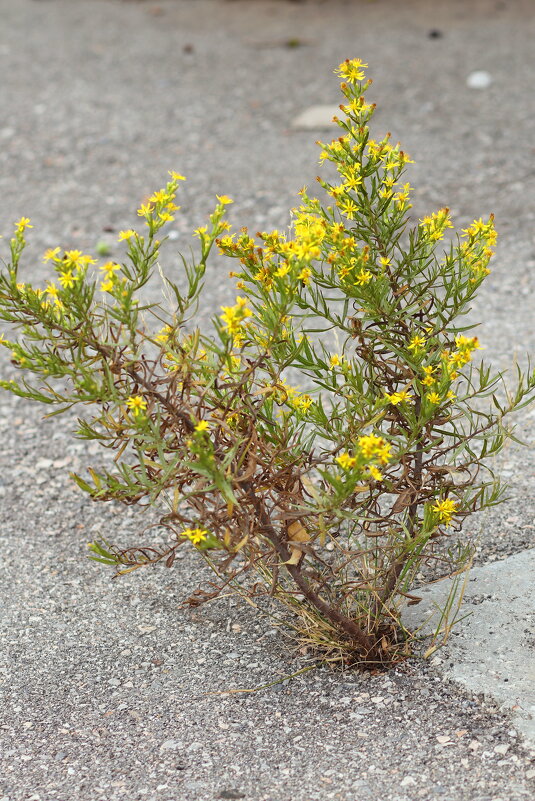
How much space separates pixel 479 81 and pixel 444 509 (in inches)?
195

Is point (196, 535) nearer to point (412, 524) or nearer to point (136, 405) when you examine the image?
point (136, 405)

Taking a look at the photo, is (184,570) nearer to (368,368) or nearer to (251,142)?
(368,368)

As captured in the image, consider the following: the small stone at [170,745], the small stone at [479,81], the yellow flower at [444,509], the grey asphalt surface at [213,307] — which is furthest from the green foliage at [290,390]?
the small stone at [479,81]

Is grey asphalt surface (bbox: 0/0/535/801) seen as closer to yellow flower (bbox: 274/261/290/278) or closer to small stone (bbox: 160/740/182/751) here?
small stone (bbox: 160/740/182/751)

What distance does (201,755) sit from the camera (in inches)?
90.2

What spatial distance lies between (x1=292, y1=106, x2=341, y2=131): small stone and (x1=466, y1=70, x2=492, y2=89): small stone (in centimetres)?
101

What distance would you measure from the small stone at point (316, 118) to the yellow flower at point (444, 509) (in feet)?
13.9

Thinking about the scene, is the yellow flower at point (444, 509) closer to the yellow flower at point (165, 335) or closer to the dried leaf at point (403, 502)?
the dried leaf at point (403, 502)

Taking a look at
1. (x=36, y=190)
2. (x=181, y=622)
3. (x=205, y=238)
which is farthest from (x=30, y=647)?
(x=36, y=190)

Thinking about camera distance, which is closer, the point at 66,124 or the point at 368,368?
the point at 368,368

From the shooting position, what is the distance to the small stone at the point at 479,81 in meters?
6.56

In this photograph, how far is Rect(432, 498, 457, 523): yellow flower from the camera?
92.4 inches

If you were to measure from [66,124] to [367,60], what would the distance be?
7.20 ft

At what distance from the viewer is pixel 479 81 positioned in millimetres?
6570
